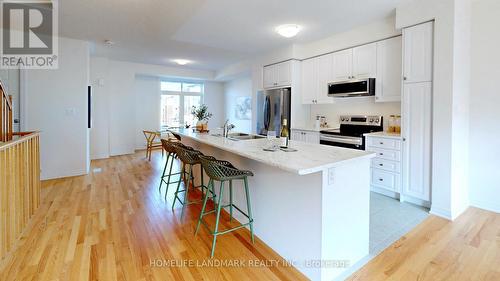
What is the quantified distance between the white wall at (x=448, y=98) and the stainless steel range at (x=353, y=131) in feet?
3.21

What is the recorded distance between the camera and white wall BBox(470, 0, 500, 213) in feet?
9.36

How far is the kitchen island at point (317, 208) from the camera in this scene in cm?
169

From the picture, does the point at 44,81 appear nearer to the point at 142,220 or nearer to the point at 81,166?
the point at 81,166

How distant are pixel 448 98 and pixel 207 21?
127 inches

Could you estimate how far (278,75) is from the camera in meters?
5.11

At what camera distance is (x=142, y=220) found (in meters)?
2.74

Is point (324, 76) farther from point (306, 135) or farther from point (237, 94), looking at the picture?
point (237, 94)

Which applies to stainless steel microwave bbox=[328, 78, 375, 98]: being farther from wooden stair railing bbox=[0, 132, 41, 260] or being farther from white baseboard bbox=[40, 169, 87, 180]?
white baseboard bbox=[40, 169, 87, 180]

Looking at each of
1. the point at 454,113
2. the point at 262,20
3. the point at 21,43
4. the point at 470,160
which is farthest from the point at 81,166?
the point at 470,160

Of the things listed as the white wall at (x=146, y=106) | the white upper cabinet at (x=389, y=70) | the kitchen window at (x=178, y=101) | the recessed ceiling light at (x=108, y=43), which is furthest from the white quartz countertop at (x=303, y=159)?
the kitchen window at (x=178, y=101)

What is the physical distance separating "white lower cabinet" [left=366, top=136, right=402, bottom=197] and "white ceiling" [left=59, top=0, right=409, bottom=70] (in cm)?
174

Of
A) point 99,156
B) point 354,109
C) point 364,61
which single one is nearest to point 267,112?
point 354,109

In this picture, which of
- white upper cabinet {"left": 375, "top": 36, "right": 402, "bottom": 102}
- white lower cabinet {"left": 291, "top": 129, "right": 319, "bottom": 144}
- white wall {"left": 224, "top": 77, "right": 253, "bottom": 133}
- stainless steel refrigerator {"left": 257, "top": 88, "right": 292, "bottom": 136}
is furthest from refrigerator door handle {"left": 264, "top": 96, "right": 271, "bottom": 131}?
white wall {"left": 224, "top": 77, "right": 253, "bottom": 133}

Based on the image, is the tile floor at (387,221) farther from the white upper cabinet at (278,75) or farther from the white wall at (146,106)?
the white wall at (146,106)
